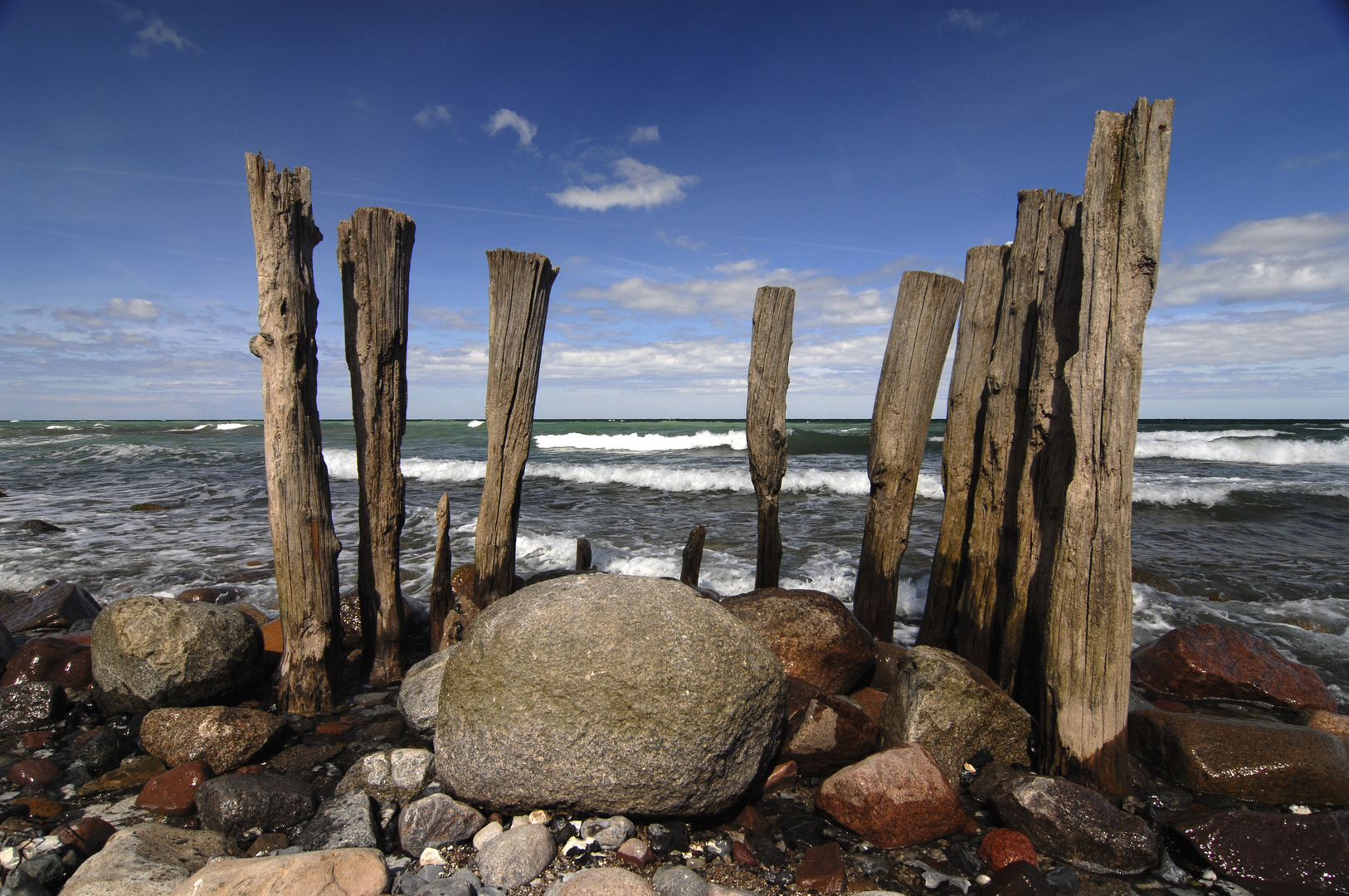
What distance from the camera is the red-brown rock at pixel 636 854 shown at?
9.12 feet

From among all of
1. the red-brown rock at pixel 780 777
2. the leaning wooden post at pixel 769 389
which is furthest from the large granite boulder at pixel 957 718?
the leaning wooden post at pixel 769 389

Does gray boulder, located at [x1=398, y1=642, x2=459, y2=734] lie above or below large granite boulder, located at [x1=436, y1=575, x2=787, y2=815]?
below

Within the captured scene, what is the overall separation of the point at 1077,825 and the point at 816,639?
1734mm

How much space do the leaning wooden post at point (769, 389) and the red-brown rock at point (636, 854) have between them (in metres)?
2.60

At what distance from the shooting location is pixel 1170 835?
295cm

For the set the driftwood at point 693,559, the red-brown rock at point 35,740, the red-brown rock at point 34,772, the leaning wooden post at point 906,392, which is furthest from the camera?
the driftwood at point 693,559

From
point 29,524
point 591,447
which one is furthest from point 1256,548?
point 591,447

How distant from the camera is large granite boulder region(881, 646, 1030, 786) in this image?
3.54 meters

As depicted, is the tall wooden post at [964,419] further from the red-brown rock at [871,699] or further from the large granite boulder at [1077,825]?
the large granite boulder at [1077,825]

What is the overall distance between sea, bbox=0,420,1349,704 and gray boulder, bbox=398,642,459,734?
326 cm

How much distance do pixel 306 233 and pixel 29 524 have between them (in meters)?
9.93

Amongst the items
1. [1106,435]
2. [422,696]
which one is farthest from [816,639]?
[422,696]

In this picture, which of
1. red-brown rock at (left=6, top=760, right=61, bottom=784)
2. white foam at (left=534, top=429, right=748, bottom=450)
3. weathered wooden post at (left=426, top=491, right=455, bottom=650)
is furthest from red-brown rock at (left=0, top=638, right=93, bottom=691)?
white foam at (left=534, top=429, right=748, bottom=450)

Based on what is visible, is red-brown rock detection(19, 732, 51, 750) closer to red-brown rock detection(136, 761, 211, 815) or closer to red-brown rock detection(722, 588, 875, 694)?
red-brown rock detection(136, 761, 211, 815)
